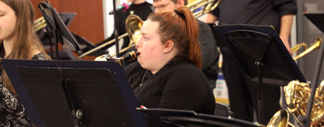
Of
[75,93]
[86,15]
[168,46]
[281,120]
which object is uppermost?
[168,46]

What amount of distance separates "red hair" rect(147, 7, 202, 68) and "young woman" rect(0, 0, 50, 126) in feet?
2.84

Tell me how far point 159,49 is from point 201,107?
327mm

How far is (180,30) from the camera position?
1877 mm

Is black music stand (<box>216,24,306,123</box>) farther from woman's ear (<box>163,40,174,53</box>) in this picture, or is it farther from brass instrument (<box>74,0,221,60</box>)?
brass instrument (<box>74,0,221,60</box>)

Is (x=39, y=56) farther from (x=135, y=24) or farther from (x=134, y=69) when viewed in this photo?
(x=135, y=24)

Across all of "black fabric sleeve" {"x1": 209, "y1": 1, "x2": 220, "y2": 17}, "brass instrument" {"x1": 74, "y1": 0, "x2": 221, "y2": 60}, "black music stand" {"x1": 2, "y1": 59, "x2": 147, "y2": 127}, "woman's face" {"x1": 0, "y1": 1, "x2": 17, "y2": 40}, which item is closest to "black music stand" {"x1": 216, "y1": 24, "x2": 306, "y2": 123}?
"black music stand" {"x1": 2, "y1": 59, "x2": 147, "y2": 127}

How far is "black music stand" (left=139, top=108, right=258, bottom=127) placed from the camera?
108 cm

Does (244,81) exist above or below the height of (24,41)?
below

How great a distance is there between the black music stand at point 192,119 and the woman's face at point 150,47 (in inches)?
23.9

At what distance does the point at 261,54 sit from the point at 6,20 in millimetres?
1466

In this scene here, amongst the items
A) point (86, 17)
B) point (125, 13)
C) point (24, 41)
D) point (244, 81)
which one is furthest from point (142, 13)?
point (86, 17)

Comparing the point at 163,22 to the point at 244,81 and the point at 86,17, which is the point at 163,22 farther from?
the point at 86,17

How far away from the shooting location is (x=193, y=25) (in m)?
1.88

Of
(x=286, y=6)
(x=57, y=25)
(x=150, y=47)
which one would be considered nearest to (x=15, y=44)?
(x=57, y=25)
